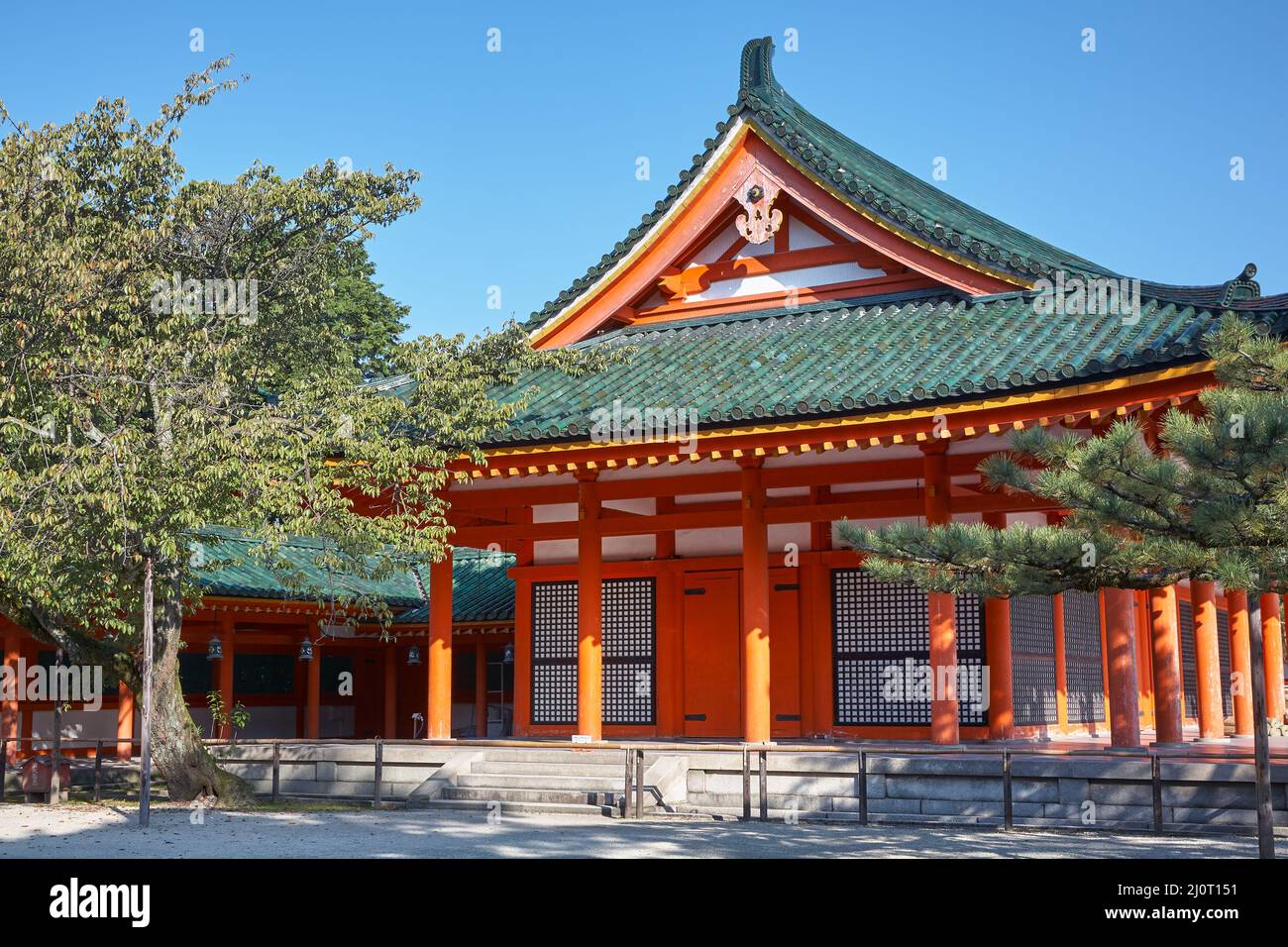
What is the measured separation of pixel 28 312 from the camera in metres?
14.6

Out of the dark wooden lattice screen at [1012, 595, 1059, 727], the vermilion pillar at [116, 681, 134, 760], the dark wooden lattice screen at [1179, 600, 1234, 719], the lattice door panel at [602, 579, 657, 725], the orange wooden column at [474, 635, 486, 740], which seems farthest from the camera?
the orange wooden column at [474, 635, 486, 740]

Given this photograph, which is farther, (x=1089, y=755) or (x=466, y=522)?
(x=466, y=522)

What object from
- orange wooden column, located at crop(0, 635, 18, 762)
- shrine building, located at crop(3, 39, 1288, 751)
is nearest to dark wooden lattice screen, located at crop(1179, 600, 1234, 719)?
shrine building, located at crop(3, 39, 1288, 751)

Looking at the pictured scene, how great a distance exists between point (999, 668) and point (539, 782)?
6605 mm

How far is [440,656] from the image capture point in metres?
18.1

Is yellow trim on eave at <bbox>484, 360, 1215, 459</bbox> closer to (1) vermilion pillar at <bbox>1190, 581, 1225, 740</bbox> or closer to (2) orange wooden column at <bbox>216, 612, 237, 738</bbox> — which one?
(1) vermilion pillar at <bbox>1190, 581, 1225, 740</bbox>

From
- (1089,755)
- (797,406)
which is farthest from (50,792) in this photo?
(1089,755)

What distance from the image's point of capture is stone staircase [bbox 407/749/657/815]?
14953mm

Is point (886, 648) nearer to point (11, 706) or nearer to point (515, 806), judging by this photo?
point (515, 806)

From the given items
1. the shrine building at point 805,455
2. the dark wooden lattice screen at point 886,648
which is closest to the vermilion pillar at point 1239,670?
the shrine building at point 805,455

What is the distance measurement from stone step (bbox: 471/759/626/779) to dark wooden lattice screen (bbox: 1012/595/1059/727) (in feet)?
20.8

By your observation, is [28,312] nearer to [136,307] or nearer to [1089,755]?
[136,307]

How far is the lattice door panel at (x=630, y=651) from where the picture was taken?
806 inches

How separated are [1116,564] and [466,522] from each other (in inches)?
477
